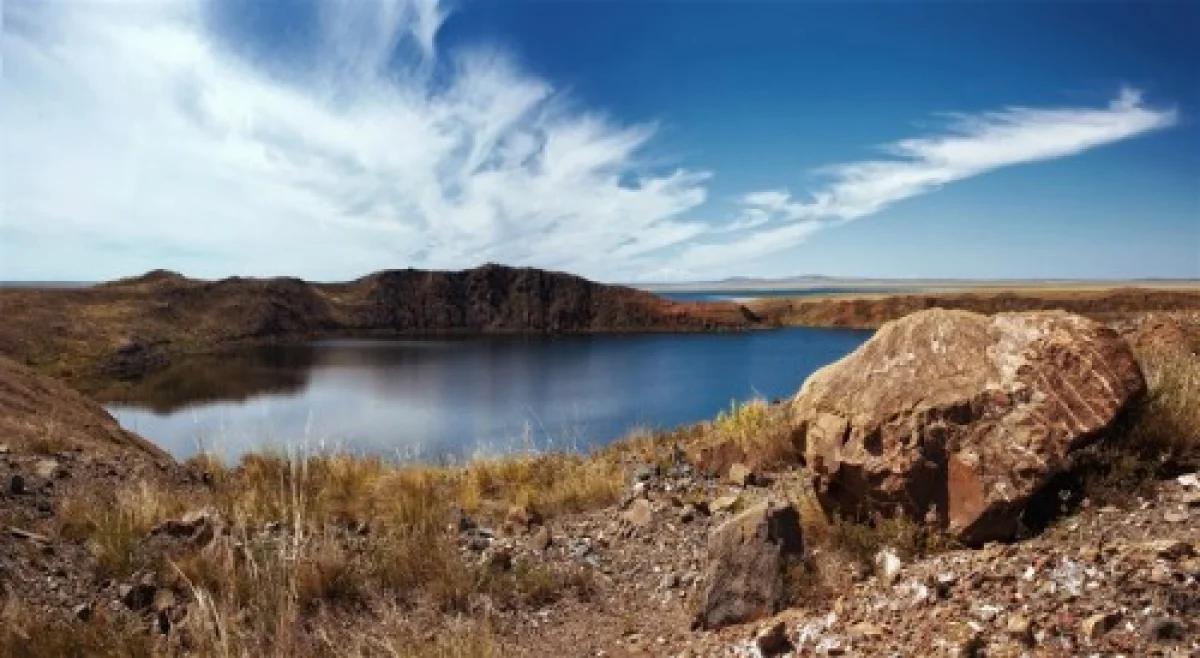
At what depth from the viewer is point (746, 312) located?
8388 cm

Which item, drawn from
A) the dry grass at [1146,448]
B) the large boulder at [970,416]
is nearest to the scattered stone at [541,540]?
the large boulder at [970,416]

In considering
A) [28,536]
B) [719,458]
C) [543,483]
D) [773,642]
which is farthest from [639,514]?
[28,536]

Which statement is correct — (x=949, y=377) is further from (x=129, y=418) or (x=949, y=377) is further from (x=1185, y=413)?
(x=129, y=418)

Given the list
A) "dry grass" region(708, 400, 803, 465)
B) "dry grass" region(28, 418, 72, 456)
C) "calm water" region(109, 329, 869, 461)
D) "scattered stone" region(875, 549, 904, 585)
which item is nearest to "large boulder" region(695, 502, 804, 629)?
"scattered stone" region(875, 549, 904, 585)

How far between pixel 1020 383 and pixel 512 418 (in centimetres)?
2239

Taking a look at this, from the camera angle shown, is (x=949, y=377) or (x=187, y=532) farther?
(x=187, y=532)

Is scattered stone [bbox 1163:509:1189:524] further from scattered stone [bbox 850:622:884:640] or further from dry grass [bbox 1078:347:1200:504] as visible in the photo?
scattered stone [bbox 850:622:884:640]

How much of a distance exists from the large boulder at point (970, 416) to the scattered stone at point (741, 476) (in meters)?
1.99

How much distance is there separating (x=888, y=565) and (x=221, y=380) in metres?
43.9

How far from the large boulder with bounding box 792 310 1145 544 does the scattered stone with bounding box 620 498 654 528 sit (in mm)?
1727

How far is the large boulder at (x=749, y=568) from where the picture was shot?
4.33 meters

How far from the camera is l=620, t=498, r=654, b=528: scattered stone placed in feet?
21.0

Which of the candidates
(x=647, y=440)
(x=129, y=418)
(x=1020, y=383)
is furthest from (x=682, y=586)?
(x=129, y=418)

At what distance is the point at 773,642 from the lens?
12.3 ft
